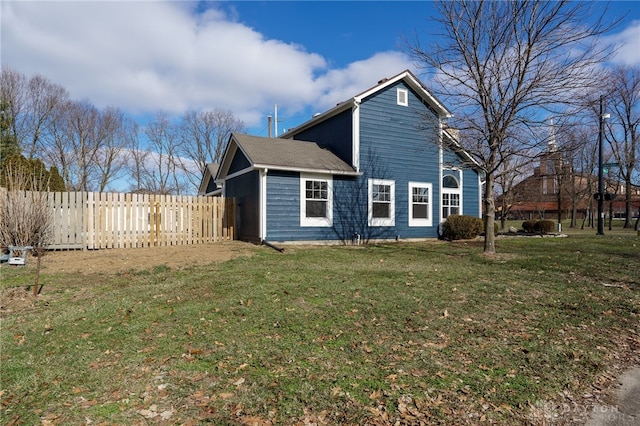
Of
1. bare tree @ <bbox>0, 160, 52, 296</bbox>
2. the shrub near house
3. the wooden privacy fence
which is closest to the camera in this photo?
bare tree @ <bbox>0, 160, 52, 296</bbox>

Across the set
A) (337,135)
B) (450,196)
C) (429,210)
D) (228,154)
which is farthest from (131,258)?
(450,196)

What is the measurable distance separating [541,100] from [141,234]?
13.0 metres

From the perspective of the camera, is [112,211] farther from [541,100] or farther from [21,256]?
[541,100]

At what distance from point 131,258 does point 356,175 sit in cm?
857

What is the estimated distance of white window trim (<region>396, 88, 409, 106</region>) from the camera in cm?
1557

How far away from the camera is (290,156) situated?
45.5 ft

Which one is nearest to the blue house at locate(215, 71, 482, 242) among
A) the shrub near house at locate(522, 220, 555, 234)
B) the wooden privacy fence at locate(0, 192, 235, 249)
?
the wooden privacy fence at locate(0, 192, 235, 249)

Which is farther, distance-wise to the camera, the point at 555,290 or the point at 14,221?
the point at 14,221

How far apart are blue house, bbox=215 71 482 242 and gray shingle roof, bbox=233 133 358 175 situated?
44 mm

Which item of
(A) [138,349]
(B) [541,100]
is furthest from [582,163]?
(A) [138,349]

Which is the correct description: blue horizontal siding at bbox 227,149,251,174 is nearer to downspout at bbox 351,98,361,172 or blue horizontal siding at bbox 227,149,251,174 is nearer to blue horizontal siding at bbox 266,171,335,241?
blue horizontal siding at bbox 266,171,335,241

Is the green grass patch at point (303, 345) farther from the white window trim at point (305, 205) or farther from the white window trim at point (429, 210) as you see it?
the white window trim at point (429, 210)

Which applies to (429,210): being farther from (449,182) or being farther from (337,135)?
(337,135)

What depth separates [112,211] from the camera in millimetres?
11719
